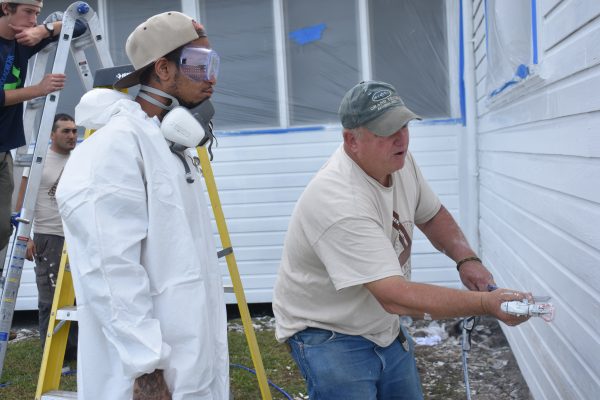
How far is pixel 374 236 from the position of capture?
2.34 meters

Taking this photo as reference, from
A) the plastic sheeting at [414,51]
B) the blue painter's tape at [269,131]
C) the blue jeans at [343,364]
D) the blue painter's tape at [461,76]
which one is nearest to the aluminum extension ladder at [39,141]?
the blue jeans at [343,364]

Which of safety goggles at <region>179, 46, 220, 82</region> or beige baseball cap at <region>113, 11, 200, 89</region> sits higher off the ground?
beige baseball cap at <region>113, 11, 200, 89</region>

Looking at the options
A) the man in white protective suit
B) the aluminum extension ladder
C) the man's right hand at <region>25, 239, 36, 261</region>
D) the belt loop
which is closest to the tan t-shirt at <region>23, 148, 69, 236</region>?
the man's right hand at <region>25, 239, 36, 261</region>

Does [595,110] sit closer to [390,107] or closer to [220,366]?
[390,107]

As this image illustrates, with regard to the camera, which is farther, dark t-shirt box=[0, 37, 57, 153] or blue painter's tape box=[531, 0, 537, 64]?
dark t-shirt box=[0, 37, 57, 153]

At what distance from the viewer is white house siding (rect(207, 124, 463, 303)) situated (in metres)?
6.68

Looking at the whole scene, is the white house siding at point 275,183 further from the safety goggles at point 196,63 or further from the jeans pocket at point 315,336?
the safety goggles at point 196,63

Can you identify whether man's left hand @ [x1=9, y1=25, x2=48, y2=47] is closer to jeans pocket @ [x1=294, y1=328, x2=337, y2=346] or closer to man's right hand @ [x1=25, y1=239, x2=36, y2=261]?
man's right hand @ [x1=25, y1=239, x2=36, y2=261]

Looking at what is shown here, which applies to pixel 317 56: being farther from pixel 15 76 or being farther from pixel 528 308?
pixel 528 308

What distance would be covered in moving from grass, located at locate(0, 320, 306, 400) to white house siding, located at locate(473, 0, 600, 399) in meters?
1.80

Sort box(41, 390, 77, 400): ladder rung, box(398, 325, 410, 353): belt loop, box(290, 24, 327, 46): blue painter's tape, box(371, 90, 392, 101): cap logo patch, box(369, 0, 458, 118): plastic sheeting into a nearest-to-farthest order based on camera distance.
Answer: box(371, 90, 392, 101): cap logo patch, box(398, 325, 410, 353): belt loop, box(41, 390, 77, 400): ladder rung, box(369, 0, 458, 118): plastic sheeting, box(290, 24, 327, 46): blue painter's tape

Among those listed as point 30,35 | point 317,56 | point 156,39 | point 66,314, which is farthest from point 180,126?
point 317,56

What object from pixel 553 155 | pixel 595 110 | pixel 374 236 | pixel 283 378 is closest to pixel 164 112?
pixel 374 236

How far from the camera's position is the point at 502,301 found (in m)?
1.99
